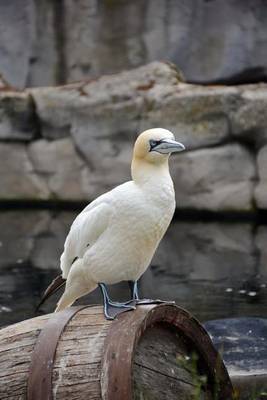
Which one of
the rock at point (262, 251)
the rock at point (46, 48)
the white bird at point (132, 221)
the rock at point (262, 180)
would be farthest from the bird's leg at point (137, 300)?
the rock at point (46, 48)

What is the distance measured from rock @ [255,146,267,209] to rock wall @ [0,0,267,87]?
7.90 feet

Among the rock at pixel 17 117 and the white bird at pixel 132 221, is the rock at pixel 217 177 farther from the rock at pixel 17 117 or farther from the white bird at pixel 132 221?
the white bird at pixel 132 221

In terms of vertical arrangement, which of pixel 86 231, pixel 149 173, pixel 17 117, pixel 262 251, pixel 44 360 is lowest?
pixel 262 251

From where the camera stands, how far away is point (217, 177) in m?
9.88

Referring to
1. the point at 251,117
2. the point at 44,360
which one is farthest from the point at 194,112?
the point at 44,360

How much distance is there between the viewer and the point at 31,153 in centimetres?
1084

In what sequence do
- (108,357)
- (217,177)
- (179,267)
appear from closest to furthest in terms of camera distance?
1. (108,357)
2. (179,267)
3. (217,177)

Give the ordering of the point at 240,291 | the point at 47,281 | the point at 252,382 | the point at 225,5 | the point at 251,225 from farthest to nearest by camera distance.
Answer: the point at 225,5
the point at 251,225
the point at 47,281
the point at 240,291
the point at 252,382

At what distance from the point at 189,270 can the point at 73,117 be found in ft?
10.6

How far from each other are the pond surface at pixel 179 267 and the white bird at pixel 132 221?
2.50 metres

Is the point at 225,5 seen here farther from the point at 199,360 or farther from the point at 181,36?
the point at 199,360

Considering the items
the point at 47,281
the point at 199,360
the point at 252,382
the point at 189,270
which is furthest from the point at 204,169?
the point at 199,360

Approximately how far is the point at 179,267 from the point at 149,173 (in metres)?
4.36

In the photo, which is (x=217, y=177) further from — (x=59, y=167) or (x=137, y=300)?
(x=137, y=300)
